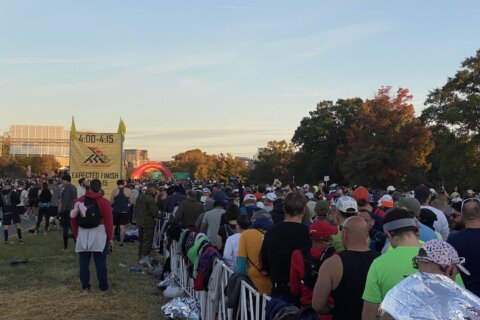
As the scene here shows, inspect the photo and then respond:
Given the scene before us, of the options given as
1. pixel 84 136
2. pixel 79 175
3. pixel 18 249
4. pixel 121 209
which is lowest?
pixel 18 249

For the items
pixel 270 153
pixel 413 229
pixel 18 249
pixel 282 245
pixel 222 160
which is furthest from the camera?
pixel 222 160

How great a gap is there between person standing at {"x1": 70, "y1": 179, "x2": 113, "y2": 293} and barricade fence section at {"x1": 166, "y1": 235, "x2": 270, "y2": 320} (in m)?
1.27

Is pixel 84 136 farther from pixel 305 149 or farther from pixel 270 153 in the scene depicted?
pixel 270 153

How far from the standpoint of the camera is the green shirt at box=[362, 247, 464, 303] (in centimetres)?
306

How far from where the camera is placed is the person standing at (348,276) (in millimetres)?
3496

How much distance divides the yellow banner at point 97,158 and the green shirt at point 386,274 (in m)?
12.3

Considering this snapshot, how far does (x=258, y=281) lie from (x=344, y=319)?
1.62 m

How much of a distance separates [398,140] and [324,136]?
16.6 metres

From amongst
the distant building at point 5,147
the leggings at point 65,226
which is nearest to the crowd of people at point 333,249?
the leggings at point 65,226

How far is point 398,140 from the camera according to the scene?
44312 mm

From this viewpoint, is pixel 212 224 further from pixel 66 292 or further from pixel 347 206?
pixel 347 206

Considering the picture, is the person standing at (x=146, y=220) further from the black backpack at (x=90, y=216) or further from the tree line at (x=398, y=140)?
the tree line at (x=398, y=140)

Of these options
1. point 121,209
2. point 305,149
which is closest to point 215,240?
point 121,209

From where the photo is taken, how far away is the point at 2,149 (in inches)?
5832
